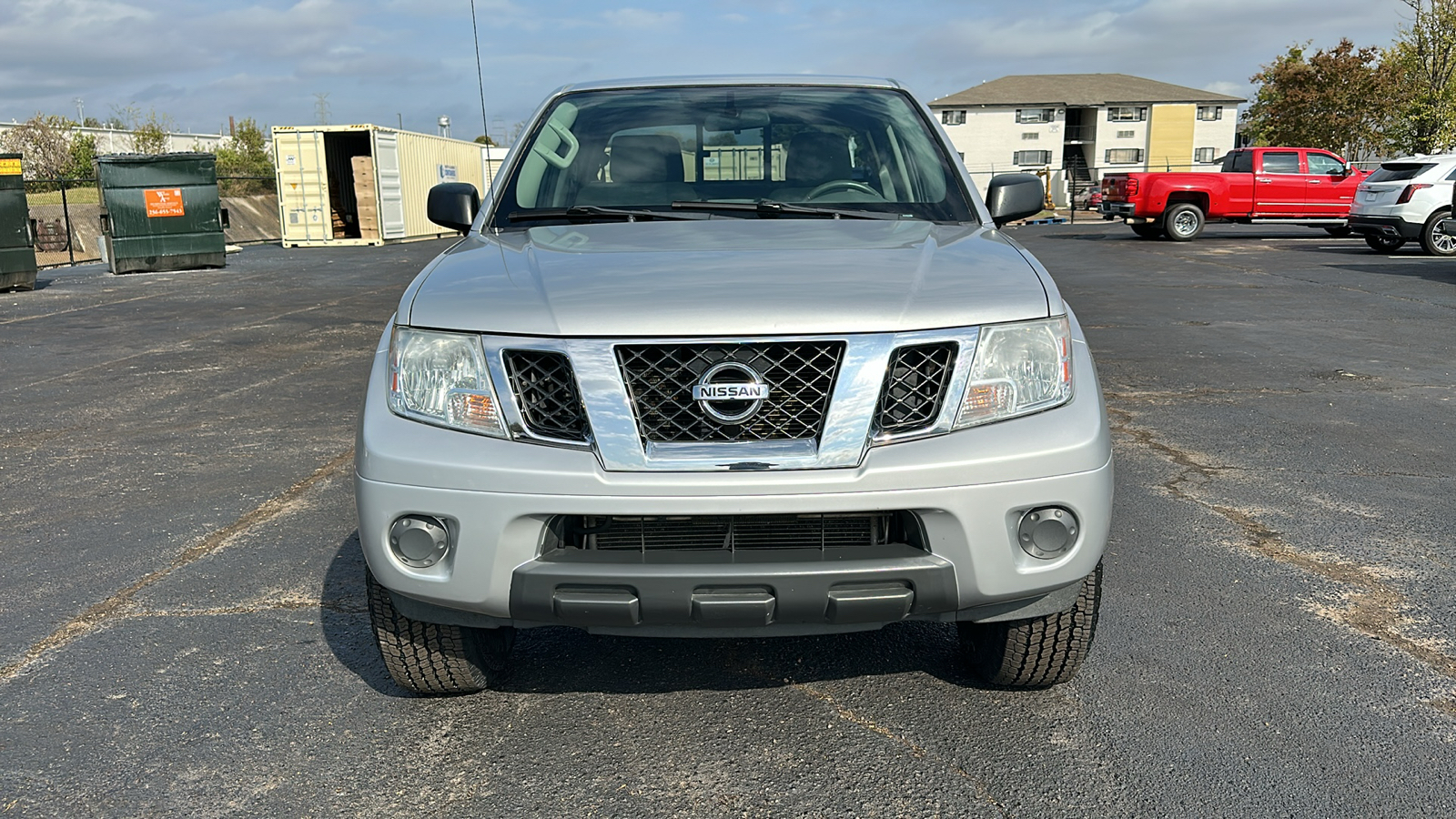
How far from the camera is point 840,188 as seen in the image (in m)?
3.80

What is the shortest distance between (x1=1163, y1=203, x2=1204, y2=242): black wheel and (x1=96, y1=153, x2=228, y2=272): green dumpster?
18.9m

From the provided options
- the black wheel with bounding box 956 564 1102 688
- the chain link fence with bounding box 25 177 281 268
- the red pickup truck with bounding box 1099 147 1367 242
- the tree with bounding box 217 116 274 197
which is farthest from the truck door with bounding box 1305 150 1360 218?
the tree with bounding box 217 116 274 197

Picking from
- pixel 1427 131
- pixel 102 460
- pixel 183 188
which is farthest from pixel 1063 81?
pixel 102 460

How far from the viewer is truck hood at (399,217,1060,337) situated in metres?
2.49

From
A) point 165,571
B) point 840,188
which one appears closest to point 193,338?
point 165,571

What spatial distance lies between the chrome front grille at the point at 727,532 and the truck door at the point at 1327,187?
84.2 feet

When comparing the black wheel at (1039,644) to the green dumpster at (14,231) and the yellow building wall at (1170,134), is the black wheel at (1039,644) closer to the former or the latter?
the green dumpster at (14,231)

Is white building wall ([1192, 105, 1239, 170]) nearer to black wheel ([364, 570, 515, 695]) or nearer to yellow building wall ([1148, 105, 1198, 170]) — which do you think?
yellow building wall ([1148, 105, 1198, 170])

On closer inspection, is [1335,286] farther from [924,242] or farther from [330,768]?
[330,768]

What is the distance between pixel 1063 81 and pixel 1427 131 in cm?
3998

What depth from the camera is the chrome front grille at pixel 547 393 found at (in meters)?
2.52

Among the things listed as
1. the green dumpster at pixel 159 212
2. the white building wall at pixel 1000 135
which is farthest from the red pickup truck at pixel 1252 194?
the white building wall at pixel 1000 135

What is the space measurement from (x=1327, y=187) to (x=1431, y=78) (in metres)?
18.7

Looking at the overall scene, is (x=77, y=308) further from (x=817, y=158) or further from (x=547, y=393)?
(x=547, y=393)
